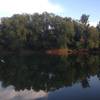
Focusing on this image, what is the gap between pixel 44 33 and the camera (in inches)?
3418

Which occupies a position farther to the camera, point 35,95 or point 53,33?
point 53,33

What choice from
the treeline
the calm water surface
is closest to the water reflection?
the calm water surface

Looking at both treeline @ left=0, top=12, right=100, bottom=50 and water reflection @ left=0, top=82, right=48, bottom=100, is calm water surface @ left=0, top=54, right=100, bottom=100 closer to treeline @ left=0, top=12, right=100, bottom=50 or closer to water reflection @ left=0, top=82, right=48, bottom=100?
water reflection @ left=0, top=82, right=48, bottom=100

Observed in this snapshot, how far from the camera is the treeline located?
3334 inches

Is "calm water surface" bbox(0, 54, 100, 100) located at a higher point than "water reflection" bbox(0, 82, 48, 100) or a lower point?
lower

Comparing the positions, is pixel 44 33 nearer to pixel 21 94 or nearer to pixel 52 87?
pixel 52 87

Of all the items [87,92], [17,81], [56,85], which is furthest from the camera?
[17,81]

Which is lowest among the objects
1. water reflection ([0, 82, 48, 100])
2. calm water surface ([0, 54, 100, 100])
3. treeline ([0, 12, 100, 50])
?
calm water surface ([0, 54, 100, 100])

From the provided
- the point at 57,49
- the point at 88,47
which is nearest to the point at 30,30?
the point at 57,49

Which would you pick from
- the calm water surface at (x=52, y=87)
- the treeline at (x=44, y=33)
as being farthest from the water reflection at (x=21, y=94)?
the treeline at (x=44, y=33)

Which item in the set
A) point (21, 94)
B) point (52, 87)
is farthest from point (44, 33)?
point (21, 94)

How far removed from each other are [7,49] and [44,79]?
5317cm

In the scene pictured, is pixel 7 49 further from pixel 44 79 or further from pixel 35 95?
pixel 35 95

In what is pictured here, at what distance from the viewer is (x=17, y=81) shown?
111ft
